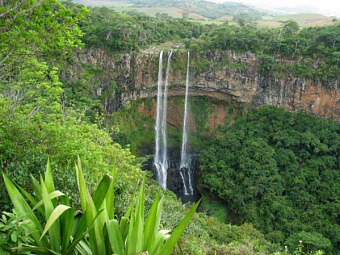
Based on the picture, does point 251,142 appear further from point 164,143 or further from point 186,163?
point 164,143

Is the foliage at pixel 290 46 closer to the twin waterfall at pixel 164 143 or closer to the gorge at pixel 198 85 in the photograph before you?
the gorge at pixel 198 85

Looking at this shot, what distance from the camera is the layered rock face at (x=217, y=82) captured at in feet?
72.4

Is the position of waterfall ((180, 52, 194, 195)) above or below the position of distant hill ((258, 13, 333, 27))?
below

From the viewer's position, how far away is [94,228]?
301 cm

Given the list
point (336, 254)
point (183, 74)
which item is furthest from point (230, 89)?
point (336, 254)

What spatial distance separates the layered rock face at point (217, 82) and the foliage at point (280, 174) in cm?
111

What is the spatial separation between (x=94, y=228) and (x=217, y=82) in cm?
2221

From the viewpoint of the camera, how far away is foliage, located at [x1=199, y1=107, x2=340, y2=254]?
53.7 ft

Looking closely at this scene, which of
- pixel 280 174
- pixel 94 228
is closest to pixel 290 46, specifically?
pixel 280 174

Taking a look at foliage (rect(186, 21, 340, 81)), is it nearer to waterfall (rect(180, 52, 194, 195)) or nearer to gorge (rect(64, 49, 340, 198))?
gorge (rect(64, 49, 340, 198))

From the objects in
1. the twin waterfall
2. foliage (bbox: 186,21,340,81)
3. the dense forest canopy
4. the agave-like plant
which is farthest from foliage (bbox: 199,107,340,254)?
the agave-like plant

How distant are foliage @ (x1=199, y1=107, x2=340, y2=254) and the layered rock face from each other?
1110 millimetres

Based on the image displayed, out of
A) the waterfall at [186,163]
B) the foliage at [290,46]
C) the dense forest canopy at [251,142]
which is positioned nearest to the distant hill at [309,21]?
the foliage at [290,46]

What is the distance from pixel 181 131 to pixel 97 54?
8.41 metres
